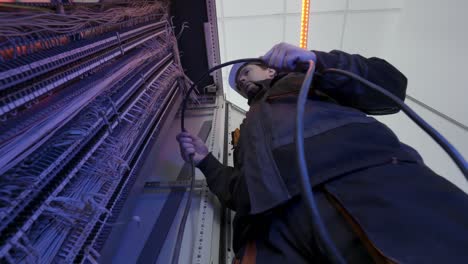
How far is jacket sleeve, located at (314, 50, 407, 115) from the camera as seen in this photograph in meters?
0.92

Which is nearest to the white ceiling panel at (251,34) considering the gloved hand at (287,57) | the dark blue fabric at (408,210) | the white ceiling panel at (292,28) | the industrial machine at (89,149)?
the white ceiling panel at (292,28)

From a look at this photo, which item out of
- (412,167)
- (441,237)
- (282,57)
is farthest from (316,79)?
(441,237)

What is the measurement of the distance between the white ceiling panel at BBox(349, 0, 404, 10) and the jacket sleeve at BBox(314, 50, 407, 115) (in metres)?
2.12

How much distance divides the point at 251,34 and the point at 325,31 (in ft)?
2.91

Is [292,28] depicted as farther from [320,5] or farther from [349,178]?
[349,178]

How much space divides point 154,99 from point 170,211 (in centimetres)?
56

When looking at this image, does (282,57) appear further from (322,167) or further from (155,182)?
(155,182)

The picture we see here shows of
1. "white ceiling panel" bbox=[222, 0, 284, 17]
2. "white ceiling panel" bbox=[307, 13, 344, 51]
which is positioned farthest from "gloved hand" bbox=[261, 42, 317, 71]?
"white ceiling panel" bbox=[307, 13, 344, 51]

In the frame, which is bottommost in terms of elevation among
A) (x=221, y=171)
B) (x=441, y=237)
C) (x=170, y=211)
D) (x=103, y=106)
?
(x=170, y=211)

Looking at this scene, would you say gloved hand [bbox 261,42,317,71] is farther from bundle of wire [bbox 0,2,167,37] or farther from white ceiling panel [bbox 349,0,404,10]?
white ceiling panel [bbox 349,0,404,10]

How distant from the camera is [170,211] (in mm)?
965

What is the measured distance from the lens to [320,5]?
2.71 metres

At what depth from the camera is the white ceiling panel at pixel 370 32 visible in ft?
8.75

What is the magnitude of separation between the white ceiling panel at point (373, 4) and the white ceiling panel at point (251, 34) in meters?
0.79
